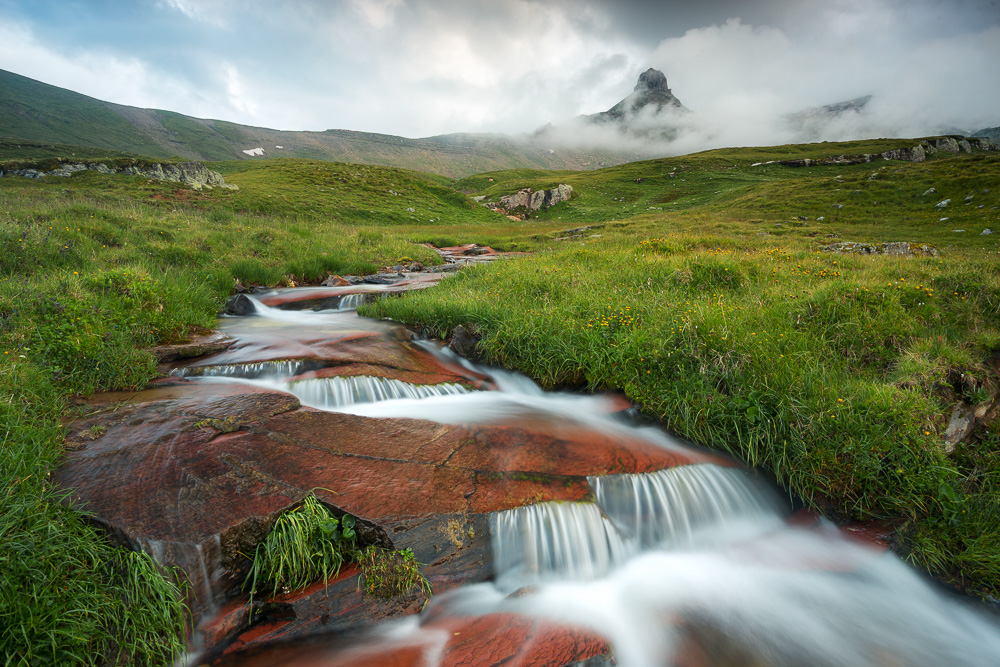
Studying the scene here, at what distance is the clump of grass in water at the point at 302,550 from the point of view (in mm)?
3117

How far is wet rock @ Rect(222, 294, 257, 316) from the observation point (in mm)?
9664

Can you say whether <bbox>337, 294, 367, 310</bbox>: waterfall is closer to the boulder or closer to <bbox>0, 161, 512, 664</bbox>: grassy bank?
<bbox>0, 161, 512, 664</bbox>: grassy bank

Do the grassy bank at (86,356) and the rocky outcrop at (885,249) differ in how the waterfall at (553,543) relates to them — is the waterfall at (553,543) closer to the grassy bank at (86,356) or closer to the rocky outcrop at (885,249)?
the grassy bank at (86,356)

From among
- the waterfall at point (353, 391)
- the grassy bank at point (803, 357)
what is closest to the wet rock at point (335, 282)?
the grassy bank at point (803, 357)

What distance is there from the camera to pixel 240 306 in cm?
976

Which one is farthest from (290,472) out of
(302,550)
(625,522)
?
(625,522)

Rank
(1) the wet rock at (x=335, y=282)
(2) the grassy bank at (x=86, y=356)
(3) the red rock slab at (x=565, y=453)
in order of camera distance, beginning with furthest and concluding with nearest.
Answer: (1) the wet rock at (x=335, y=282) < (3) the red rock slab at (x=565, y=453) < (2) the grassy bank at (x=86, y=356)

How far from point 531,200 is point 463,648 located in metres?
55.2

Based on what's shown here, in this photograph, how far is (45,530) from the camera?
9.07 ft

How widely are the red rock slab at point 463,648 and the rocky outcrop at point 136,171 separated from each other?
42.8m

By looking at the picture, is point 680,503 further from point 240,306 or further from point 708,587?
point 240,306

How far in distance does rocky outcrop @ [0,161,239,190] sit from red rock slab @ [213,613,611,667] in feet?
140

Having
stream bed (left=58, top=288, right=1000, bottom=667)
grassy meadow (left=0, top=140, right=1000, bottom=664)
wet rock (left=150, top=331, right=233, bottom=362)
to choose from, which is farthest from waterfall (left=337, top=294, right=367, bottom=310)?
stream bed (left=58, top=288, right=1000, bottom=667)

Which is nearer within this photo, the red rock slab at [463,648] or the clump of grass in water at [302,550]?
the red rock slab at [463,648]
